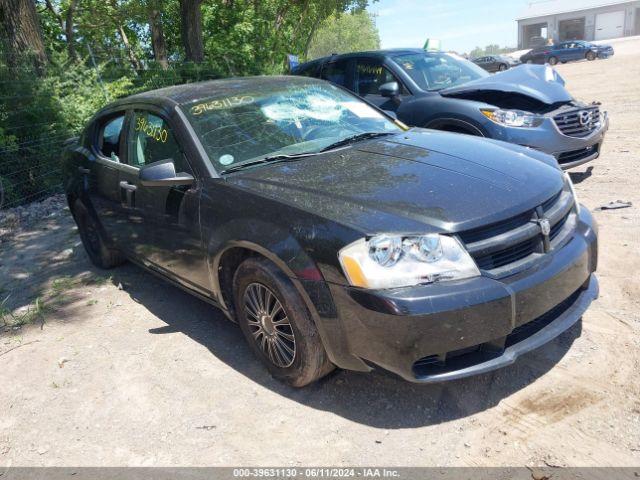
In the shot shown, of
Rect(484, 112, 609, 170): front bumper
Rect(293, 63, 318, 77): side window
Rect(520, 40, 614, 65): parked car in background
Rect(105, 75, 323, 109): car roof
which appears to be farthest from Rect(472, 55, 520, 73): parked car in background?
Rect(105, 75, 323, 109): car roof

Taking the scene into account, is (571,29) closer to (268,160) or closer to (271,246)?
(268,160)

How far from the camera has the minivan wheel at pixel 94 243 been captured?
202 inches

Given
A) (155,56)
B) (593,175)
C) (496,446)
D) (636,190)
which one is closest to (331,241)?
(496,446)

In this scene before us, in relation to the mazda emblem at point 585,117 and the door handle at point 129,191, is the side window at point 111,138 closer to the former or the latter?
the door handle at point 129,191

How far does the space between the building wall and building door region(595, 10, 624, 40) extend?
39 cm

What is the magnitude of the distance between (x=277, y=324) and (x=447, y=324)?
0.99 metres

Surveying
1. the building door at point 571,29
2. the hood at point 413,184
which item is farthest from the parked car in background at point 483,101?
the building door at point 571,29

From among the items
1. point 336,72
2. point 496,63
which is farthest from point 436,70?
point 496,63

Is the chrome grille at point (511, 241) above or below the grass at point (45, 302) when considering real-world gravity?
above

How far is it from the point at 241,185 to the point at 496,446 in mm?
1901

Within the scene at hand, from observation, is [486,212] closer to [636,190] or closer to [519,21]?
[636,190]

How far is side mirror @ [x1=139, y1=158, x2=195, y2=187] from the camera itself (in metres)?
3.38

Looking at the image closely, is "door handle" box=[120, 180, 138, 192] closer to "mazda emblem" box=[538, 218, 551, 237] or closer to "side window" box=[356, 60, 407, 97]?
"mazda emblem" box=[538, 218, 551, 237]

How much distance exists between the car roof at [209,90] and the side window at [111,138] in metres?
0.19
